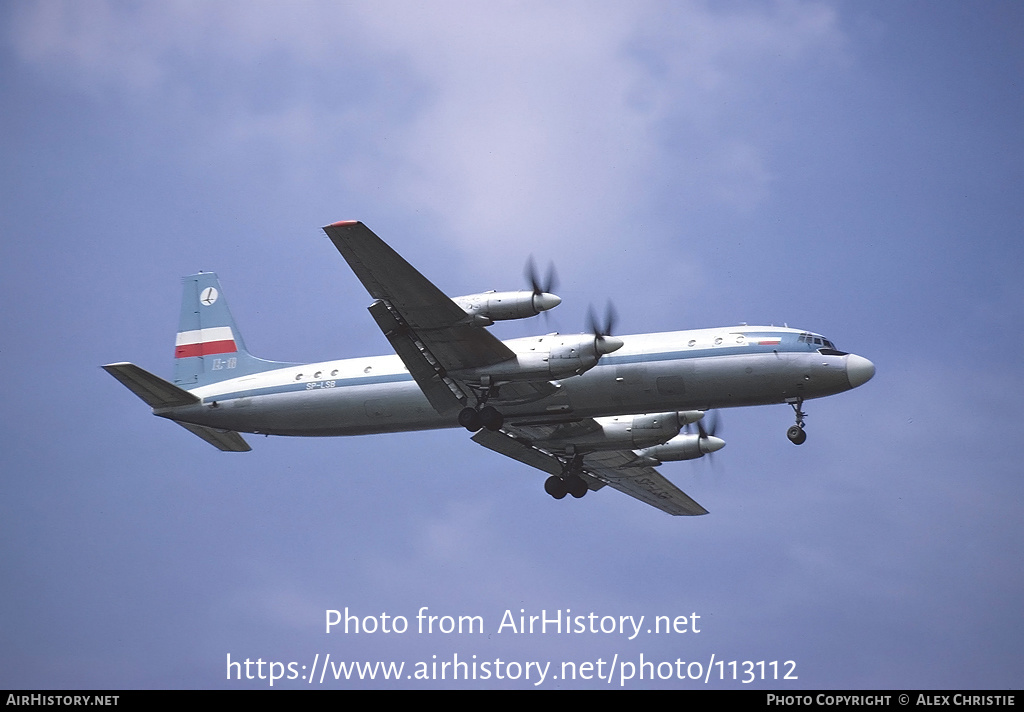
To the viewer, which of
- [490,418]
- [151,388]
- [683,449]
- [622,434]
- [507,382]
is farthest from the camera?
[683,449]

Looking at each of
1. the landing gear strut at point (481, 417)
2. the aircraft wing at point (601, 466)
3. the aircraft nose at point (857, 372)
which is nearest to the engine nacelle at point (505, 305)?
the landing gear strut at point (481, 417)

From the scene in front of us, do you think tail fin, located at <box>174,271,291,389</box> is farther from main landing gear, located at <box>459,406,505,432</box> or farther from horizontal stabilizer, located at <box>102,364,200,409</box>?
main landing gear, located at <box>459,406,505,432</box>

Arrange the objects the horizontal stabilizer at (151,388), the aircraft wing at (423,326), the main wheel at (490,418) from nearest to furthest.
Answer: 1. the aircraft wing at (423,326)
2. the main wheel at (490,418)
3. the horizontal stabilizer at (151,388)

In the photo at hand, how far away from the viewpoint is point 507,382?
101ft

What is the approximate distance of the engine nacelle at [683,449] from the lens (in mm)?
36844

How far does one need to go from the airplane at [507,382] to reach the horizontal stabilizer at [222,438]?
5 centimetres

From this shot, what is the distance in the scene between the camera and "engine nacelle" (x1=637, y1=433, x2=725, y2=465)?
3684cm

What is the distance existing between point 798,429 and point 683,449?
6.42 m

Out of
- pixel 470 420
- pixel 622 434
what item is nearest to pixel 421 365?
pixel 470 420

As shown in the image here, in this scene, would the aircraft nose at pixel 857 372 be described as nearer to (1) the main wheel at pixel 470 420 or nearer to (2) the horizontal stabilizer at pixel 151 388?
(1) the main wheel at pixel 470 420

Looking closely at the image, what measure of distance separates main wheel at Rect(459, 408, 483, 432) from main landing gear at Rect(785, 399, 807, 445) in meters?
9.07

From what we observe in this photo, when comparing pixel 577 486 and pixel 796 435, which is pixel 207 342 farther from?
pixel 796 435

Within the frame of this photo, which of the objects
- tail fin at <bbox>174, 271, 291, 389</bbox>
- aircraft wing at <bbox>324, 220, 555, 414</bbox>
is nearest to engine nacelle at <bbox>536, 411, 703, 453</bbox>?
aircraft wing at <bbox>324, 220, 555, 414</bbox>

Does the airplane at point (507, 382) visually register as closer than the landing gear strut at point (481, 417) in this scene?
Yes
